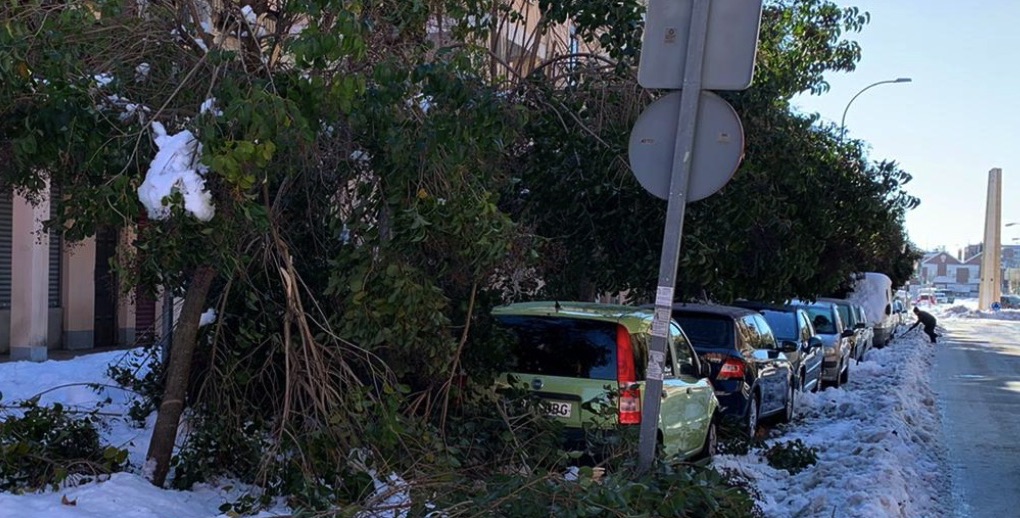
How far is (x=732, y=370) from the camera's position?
11.2 metres

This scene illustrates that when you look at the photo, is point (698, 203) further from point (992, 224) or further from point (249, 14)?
point (992, 224)

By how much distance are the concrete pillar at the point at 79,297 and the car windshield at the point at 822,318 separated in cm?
1292

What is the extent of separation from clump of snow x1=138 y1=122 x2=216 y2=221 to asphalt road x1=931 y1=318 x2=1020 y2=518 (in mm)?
6679

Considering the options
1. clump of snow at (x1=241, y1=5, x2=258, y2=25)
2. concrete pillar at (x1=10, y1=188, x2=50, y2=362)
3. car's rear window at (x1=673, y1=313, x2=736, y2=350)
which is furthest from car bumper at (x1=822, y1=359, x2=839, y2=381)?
clump of snow at (x1=241, y1=5, x2=258, y2=25)

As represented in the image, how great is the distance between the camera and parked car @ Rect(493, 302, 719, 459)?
7.68 meters

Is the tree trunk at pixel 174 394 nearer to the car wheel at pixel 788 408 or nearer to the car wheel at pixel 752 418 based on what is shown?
the car wheel at pixel 752 418

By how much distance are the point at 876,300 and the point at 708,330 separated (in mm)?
22794

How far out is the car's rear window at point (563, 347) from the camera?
7.87 meters

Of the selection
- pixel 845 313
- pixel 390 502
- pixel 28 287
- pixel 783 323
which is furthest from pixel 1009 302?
pixel 390 502

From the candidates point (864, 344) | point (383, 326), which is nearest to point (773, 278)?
point (383, 326)

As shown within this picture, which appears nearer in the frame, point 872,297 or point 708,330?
point 708,330

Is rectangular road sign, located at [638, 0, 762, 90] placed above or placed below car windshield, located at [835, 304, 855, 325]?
above

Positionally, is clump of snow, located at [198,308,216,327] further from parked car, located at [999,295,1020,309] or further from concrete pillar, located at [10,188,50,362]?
parked car, located at [999,295,1020,309]

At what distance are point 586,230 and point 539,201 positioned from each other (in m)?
0.69
